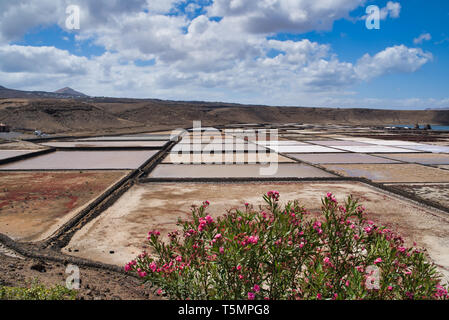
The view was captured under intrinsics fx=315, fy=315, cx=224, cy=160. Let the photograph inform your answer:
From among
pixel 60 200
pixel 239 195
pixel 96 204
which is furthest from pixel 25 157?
pixel 239 195

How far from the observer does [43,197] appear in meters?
12.5

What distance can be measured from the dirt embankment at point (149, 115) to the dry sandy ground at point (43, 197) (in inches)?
1592

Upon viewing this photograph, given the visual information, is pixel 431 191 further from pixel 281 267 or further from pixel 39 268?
pixel 39 268

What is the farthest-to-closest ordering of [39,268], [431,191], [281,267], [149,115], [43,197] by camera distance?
[149,115] → [431,191] → [43,197] → [39,268] → [281,267]

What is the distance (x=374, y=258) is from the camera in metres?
3.56

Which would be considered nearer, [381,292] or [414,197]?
[381,292]

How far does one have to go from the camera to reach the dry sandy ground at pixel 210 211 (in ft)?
26.1

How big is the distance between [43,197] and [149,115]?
77.5 metres

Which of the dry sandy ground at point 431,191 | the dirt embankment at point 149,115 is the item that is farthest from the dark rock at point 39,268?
the dirt embankment at point 149,115

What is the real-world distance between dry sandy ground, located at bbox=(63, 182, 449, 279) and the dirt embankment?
46.0 meters

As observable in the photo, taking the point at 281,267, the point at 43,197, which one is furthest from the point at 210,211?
the point at 281,267

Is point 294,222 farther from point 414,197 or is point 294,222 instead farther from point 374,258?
point 414,197
